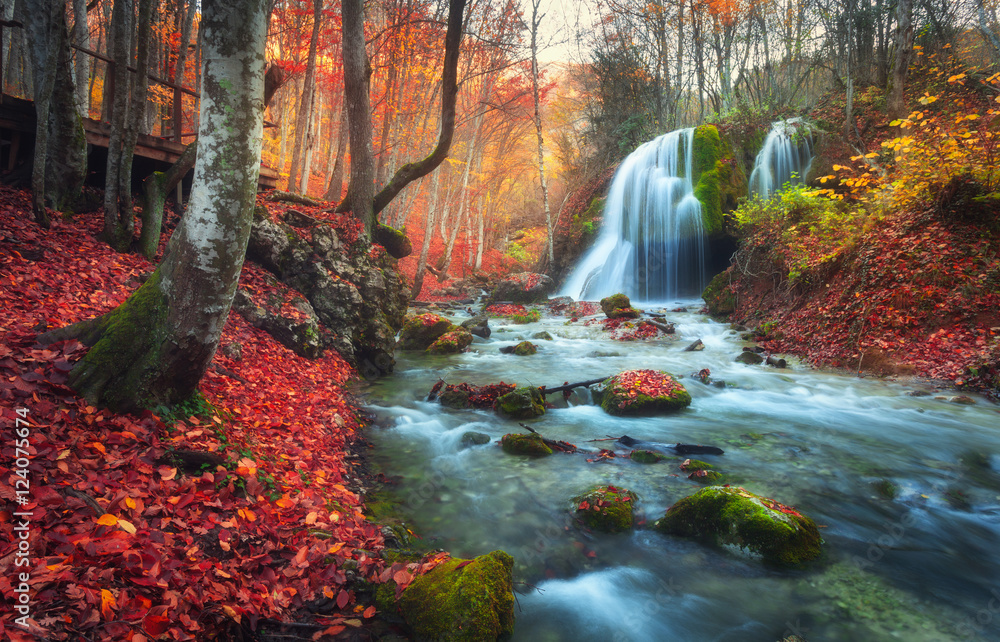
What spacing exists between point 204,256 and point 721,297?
13.9 metres

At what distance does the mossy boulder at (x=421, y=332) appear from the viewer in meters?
11.8

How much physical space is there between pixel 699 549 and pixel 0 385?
17.6 ft

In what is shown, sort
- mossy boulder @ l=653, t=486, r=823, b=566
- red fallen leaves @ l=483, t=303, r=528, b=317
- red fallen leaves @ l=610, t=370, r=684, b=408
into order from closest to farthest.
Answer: mossy boulder @ l=653, t=486, r=823, b=566 → red fallen leaves @ l=610, t=370, r=684, b=408 → red fallen leaves @ l=483, t=303, r=528, b=317

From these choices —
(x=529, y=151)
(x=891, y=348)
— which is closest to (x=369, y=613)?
(x=891, y=348)

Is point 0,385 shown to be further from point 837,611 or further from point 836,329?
point 836,329

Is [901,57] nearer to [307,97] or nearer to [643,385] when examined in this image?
[643,385]

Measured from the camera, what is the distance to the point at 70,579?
1.99 m

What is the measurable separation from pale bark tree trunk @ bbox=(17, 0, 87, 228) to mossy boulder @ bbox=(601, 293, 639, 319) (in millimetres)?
12797

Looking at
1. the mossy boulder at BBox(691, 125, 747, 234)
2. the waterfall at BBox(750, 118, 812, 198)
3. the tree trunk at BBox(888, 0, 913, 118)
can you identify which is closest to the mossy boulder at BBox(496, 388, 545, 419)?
the mossy boulder at BBox(691, 125, 747, 234)

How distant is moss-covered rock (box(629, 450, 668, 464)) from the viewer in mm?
5453

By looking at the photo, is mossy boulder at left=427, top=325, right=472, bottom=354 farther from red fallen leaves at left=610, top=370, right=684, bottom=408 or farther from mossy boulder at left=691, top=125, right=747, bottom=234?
mossy boulder at left=691, top=125, right=747, bottom=234

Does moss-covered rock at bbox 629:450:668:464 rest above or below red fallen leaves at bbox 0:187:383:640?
below

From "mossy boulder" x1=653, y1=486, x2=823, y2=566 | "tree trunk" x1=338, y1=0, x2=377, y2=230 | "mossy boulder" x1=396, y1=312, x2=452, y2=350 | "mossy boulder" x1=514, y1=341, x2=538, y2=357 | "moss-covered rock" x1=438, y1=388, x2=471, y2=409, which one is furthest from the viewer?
"mossy boulder" x1=396, y1=312, x2=452, y2=350

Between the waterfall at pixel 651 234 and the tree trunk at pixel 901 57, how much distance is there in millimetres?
5869
